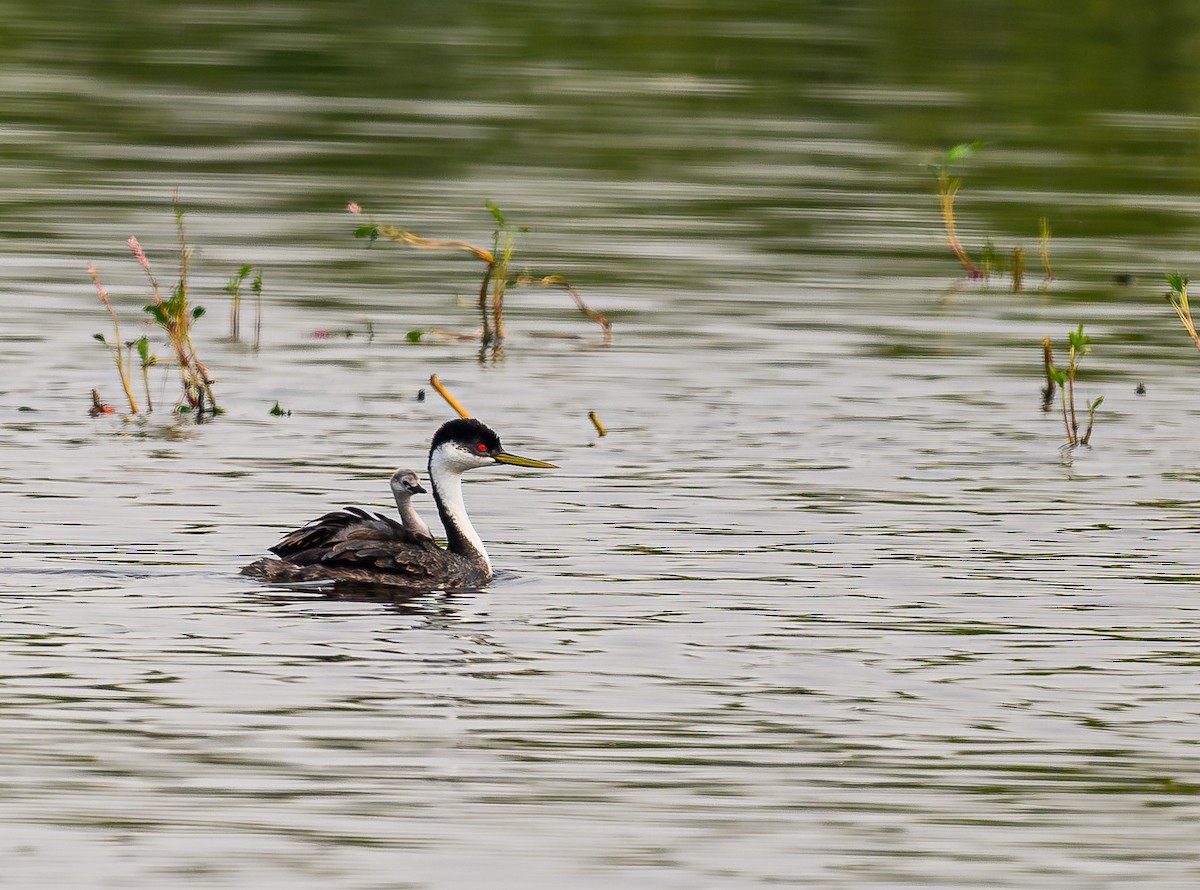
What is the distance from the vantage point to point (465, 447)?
1373 centimetres

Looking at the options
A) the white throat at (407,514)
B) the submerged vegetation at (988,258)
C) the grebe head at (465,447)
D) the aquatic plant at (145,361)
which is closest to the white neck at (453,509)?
the grebe head at (465,447)

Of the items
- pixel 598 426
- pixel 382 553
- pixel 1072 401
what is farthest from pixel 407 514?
pixel 1072 401

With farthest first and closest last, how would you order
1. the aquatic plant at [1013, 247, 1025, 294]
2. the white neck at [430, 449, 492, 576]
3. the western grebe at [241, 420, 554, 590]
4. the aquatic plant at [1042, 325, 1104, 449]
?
the aquatic plant at [1013, 247, 1025, 294] → the aquatic plant at [1042, 325, 1104, 449] → the white neck at [430, 449, 492, 576] → the western grebe at [241, 420, 554, 590]

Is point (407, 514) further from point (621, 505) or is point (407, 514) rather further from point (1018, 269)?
point (1018, 269)

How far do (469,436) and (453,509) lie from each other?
1.38 ft

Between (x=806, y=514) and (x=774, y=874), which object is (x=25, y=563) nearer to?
(x=806, y=514)

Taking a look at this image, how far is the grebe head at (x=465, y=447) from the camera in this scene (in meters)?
13.7

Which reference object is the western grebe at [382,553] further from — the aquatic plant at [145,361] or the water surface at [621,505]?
the aquatic plant at [145,361]

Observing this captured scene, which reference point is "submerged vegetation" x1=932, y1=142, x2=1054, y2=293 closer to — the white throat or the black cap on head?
Answer: the black cap on head

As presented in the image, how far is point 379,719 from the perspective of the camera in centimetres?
1010

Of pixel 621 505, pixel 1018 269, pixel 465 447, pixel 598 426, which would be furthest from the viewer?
pixel 1018 269

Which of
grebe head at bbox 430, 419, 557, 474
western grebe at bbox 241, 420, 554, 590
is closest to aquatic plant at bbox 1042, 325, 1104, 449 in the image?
grebe head at bbox 430, 419, 557, 474

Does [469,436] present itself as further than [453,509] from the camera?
Yes

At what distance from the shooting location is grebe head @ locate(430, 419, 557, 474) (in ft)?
44.9
